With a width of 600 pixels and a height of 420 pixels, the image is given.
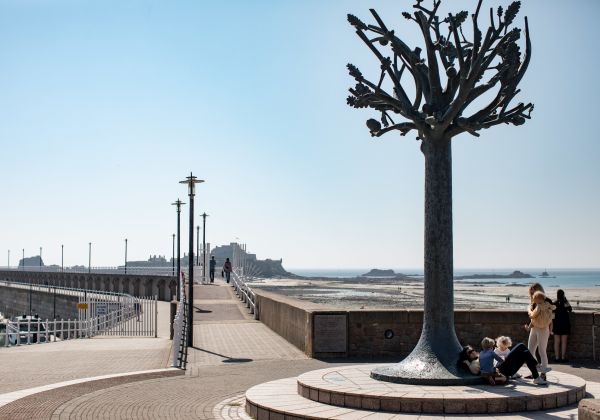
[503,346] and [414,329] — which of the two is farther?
[414,329]

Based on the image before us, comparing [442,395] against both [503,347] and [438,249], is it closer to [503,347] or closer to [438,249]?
[503,347]

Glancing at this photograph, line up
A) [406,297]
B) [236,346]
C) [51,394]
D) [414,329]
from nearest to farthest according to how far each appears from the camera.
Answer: [51,394], [414,329], [236,346], [406,297]

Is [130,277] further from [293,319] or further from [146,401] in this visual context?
[146,401]

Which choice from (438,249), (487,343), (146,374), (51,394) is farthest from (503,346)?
(51,394)

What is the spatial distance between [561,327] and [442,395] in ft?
20.9

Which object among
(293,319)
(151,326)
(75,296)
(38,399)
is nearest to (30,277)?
(75,296)

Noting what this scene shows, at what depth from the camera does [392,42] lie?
11672mm

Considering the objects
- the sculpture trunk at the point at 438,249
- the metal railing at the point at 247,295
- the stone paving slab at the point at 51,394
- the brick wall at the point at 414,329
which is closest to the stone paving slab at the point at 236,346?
the stone paving slab at the point at 51,394

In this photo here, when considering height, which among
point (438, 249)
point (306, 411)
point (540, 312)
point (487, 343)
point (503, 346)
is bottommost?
point (306, 411)

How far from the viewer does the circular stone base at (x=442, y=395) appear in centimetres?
872

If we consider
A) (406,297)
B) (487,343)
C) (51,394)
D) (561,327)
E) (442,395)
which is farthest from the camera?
(406,297)

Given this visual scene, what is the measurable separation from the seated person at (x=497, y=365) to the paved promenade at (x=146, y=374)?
9.87 ft

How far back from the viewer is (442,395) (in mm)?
8938

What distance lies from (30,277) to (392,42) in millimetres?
93797
